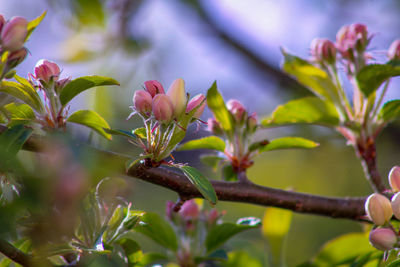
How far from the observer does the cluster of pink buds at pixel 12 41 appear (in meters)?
0.75

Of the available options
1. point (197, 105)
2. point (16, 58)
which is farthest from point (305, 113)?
point (16, 58)

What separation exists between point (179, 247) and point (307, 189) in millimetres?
2329

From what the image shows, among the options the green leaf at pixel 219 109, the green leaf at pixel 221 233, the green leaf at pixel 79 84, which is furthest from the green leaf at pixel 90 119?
the green leaf at pixel 221 233

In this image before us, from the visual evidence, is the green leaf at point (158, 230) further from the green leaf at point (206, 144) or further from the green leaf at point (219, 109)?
the green leaf at point (219, 109)

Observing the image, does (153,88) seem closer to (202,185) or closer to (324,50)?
(202,185)

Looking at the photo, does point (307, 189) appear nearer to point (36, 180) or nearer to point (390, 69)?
point (390, 69)

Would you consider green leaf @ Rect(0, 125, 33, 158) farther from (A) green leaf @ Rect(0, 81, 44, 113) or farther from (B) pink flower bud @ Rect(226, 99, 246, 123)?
(B) pink flower bud @ Rect(226, 99, 246, 123)

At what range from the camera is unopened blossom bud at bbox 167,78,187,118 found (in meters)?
0.81

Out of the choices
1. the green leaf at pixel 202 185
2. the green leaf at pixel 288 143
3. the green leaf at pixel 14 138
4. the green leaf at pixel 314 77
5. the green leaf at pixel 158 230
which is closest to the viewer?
the green leaf at pixel 14 138

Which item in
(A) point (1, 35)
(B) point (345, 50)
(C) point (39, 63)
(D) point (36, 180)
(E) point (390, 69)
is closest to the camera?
(D) point (36, 180)

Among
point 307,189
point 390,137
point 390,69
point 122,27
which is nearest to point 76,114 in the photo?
point 390,69

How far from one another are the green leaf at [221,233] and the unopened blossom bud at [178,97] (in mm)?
329

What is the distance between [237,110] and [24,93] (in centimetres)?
47

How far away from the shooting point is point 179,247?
1194 mm
